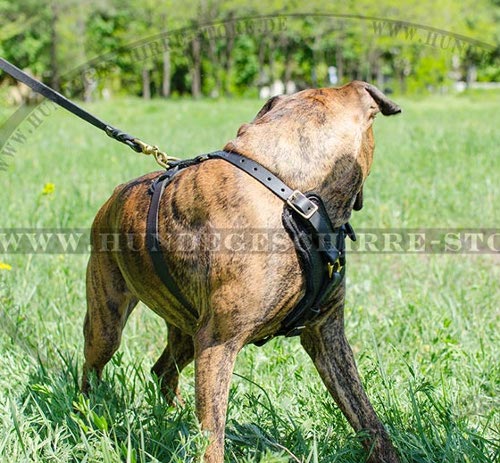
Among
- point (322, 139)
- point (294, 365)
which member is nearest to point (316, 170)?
point (322, 139)

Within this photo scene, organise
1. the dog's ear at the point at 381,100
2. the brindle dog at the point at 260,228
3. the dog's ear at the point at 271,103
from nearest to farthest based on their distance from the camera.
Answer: the brindle dog at the point at 260,228 < the dog's ear at the point at 381,100 < the dog's ear at the point at 271,103

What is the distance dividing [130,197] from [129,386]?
0.98 metres

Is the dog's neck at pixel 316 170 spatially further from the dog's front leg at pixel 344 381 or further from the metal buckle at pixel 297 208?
the dog's front leg at pixel 344 381

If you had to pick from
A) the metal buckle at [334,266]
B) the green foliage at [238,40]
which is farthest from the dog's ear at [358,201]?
the green foliage at [238,40]

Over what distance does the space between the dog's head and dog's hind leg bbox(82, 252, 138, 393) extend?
881mm

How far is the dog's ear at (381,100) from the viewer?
271 cm

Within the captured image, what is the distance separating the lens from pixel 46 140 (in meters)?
13.0

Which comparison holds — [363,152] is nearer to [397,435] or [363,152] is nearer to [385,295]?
[397,435]

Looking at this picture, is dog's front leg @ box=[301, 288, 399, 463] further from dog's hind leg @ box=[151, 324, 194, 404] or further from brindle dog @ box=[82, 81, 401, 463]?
dog's hind leg @ box=[151, 324, 194, 404]

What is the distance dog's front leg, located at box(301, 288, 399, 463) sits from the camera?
287 centimetres

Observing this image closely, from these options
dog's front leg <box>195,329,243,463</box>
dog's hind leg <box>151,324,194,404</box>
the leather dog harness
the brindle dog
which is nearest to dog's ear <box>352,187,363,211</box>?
the brindle dog

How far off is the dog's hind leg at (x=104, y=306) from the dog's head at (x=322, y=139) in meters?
0.88

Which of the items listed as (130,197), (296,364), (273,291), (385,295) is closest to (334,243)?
(273,291)

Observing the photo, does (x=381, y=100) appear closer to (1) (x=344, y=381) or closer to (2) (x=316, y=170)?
(2) (x=316, y=170)
